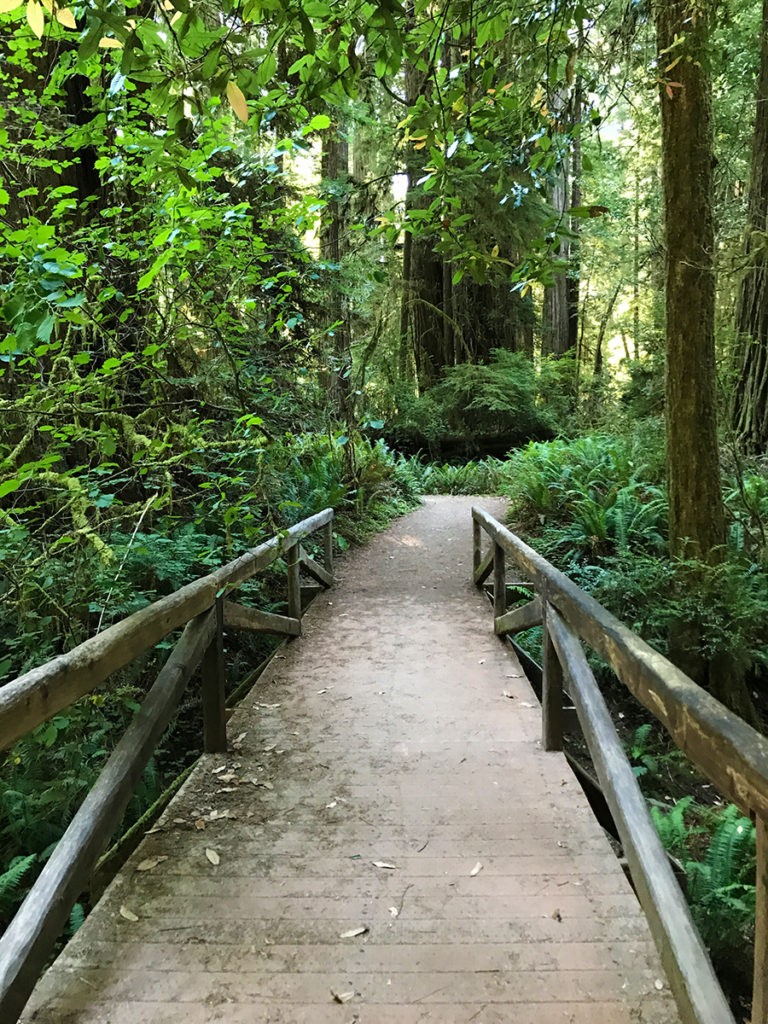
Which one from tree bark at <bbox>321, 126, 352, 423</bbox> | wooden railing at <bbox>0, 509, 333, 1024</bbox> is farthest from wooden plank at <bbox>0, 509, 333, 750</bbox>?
tree bark at <bbox>321, 126, 352, 423</bbox>

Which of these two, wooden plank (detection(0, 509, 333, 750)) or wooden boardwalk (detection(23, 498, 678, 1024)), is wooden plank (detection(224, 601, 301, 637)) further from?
wooden boardwalk (detection(23, 498, 678, 1024))

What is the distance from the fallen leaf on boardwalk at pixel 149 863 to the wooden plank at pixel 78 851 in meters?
0.38

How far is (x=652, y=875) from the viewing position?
7.07 feet

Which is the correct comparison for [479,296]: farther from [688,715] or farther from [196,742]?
[688,715]

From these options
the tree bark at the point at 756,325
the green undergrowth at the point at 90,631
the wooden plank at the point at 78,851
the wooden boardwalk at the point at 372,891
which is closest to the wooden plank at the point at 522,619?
the wooden boardwalk at the point at 372,891

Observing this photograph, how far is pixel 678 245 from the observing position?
496cm

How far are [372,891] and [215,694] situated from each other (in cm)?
154

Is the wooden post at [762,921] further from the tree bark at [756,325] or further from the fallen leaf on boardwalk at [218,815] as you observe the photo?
the tree bark at [756,325]

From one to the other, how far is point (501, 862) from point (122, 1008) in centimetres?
151

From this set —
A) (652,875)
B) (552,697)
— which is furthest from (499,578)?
(652,875)

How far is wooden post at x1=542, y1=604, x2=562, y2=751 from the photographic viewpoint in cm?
371

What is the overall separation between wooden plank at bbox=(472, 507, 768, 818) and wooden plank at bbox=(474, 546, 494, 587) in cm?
419

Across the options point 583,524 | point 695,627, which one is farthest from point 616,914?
point 583,524

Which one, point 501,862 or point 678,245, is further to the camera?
point 678,245
